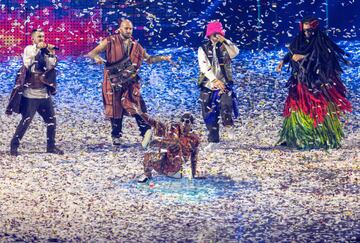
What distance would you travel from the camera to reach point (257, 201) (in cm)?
925

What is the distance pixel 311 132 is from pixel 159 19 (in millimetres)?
13945

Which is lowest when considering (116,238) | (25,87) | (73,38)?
(116,238)

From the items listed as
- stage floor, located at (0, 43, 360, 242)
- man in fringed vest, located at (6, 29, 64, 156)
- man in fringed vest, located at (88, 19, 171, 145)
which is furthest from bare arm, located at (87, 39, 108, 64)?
stage floor, located at (0, 43, 360, 242)

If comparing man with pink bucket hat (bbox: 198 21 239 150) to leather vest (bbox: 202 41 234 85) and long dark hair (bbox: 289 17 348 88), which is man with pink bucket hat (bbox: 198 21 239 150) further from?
long dark hair (bbox: 289 17 348 88)

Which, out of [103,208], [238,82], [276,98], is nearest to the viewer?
[103,208]

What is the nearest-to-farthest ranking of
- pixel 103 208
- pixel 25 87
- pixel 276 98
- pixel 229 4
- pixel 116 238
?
pixel 116 238 → pixel 103 208 → pixel 25 87 → pixel 276 98 → pixel 229 4

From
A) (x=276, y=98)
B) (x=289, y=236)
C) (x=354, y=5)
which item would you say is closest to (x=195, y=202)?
(x=289, y=236)

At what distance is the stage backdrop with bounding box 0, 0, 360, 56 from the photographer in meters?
25.0

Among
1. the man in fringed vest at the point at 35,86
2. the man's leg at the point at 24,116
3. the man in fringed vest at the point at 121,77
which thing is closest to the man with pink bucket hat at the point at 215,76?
the man in fringed vest at the point at 121,77

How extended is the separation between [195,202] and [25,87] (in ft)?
12.6

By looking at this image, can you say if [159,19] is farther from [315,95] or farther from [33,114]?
[33,114]

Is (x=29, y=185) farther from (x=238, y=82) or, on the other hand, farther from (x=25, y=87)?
(x=238, y=82)

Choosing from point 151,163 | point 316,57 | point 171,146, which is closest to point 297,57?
point 316,57

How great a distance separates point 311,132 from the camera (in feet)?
40.7
